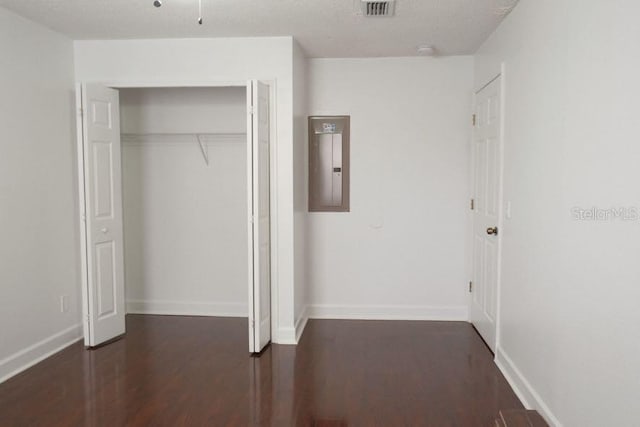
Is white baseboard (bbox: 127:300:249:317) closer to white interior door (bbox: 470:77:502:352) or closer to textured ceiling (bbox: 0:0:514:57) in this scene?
white interior door (bbox: 470:77:502:352)

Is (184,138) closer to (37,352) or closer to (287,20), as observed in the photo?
(287,20)

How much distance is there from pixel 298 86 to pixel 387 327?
7.61 feet

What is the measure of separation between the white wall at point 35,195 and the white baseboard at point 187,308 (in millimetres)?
854

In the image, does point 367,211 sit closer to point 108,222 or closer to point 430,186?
point 430,186

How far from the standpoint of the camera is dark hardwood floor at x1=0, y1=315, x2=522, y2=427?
295cm

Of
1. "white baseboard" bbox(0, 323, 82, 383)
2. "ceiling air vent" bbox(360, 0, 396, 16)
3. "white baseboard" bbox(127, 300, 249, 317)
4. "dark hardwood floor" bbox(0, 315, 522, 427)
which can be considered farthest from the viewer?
"white baseboard" bbox(127, 300, 249, 317)

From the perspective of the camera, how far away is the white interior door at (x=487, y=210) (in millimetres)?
3867

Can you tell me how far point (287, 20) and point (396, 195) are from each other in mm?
2014

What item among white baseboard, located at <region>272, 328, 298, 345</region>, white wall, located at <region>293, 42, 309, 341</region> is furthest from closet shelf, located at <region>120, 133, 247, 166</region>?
white baseboard, located at <region>272, 328, 298, 345</region>

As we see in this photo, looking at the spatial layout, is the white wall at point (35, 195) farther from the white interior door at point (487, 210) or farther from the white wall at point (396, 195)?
the white interior door at point (487, 210)

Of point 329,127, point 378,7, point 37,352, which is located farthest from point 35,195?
point 378,7

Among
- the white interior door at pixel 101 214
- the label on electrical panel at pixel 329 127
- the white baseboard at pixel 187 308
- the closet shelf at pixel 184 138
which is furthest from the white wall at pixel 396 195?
the white interior door at pixel 101 214

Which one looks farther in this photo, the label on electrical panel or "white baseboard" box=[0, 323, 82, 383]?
the label on electrical panel

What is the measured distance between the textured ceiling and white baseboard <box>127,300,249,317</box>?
8.23 ft
